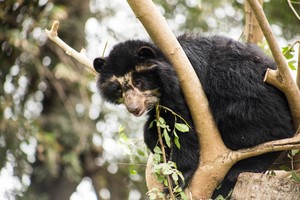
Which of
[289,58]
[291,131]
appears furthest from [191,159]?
[289,58]

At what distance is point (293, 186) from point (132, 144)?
1.82 metres

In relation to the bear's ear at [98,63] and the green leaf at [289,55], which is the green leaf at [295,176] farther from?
the bear's ear at [98,63]

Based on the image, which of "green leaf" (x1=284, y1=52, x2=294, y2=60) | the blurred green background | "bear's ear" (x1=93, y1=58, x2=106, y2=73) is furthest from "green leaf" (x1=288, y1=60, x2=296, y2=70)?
the blurred green background

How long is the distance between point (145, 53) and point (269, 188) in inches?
60.6

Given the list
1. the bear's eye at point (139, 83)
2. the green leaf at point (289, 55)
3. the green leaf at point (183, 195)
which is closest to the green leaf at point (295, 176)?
the green leaf at point (183, 195)

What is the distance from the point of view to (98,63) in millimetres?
5418

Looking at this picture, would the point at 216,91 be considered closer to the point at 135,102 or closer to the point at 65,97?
the point at 135,102

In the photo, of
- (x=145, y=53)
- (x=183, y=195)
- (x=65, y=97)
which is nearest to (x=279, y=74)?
(x=183, y=195)

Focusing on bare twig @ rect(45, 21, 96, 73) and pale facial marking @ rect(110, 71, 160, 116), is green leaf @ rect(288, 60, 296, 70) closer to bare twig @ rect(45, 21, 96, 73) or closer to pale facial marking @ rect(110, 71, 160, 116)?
pale facial marking @ rect(110, 71, 160, 116)

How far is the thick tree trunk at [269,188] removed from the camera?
14.2 feet

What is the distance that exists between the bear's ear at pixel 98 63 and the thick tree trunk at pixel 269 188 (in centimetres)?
166

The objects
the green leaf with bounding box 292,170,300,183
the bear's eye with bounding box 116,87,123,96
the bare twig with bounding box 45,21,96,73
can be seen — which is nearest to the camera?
the green leaf with bounding box 292,170,300,183

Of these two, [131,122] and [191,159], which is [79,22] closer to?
[131,122]

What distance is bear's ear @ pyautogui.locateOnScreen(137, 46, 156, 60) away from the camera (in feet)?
17.0
